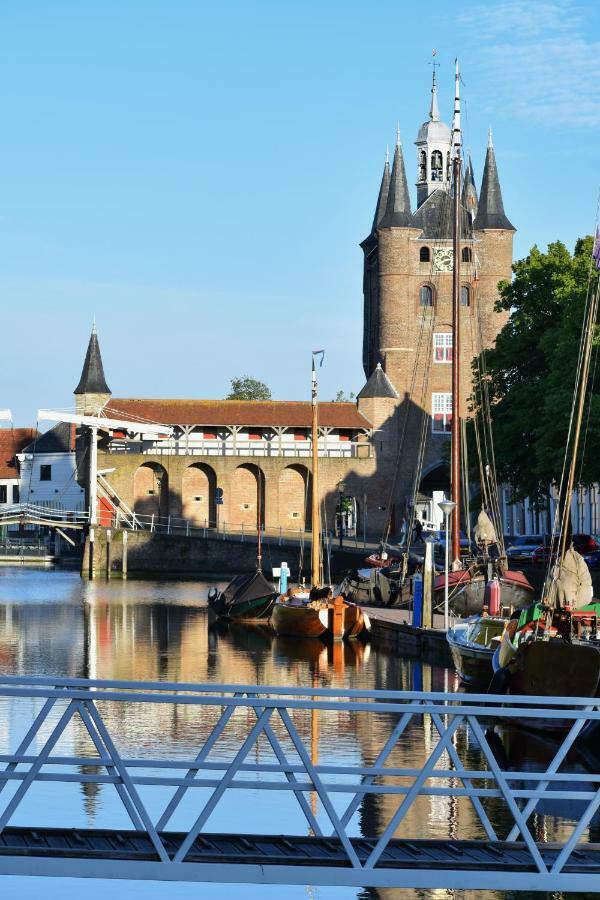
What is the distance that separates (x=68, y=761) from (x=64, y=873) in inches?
31.1

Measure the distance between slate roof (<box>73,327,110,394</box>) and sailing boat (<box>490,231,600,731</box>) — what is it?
65.6 metres

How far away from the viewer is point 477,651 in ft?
79.9

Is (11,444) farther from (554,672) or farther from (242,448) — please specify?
(554,672)

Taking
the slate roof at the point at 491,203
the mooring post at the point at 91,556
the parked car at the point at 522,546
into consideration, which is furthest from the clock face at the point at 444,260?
the mooring post at the point at 91,556

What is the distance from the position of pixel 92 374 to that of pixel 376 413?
1838 cm

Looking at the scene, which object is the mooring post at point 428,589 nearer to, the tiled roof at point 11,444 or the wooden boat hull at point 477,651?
the wooden boat hull at point 477,651

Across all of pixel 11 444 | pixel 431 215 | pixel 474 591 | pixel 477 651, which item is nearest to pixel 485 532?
pixel 474 591

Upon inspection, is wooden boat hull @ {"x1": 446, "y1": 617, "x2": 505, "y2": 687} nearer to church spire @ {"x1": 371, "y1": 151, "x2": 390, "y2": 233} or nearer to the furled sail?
the furled sail

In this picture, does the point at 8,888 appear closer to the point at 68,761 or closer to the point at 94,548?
the point at 68,761

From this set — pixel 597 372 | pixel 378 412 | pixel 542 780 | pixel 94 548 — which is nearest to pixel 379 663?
pixel 597 372

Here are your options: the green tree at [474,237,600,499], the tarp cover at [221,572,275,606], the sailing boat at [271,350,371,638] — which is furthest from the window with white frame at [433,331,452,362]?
the sailing boat at [271,350,371,638]

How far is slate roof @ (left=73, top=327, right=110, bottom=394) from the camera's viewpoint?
287 feet

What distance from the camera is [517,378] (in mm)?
51094

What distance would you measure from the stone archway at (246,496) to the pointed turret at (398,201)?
17122mm
